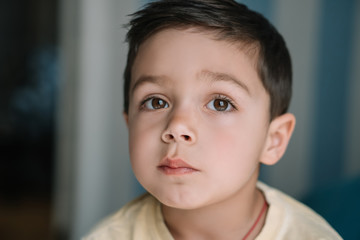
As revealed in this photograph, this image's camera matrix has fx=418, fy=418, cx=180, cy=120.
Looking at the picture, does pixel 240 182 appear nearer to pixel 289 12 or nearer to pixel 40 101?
pixel 289 12

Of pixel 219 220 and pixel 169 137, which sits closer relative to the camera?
pixel 169 137

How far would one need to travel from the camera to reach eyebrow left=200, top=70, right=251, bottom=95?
905 mm

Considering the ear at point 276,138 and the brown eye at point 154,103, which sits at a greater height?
the brown eye at point 154,103

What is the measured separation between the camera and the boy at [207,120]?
889 mm

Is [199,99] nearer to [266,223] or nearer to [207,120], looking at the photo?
[207,120]

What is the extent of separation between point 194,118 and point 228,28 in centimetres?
23

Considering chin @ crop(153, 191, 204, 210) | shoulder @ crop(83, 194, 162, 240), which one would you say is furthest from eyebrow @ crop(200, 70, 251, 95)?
shoulder @ crop(83, 194, 162, 240)

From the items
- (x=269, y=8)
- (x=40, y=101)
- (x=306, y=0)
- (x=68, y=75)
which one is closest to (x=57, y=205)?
(x=68, y=75)

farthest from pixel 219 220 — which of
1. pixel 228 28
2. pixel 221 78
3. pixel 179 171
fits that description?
pixel 228 28

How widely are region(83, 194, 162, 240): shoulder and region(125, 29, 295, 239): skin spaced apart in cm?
22

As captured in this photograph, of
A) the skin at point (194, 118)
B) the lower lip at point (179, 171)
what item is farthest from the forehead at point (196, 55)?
the lower lip at point (179, 171)

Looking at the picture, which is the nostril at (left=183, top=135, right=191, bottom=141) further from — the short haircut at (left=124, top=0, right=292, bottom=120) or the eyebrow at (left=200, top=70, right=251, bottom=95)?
the short haircut at (left=124, top=0, right=292, bottom=120)

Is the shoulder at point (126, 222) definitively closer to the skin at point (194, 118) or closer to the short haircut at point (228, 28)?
the skin at point (194, 118)

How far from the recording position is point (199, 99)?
2.97 feet
